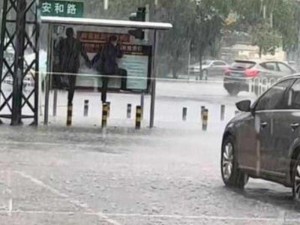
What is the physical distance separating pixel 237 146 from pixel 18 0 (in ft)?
35.2

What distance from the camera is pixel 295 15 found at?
4131 cm

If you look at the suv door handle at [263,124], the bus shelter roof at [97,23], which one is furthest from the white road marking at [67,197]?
the bus shelter roof at [97,23]

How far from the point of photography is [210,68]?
41250 millimetres

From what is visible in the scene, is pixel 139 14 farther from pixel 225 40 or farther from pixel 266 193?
pixel 225 40

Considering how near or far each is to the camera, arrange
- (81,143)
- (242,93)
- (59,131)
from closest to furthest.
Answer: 1. (81,143)
2. (59,131)
3. (242,93)

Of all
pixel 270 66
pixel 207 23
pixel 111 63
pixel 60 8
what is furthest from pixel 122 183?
pixel 207 23

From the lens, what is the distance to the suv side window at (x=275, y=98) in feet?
37.8

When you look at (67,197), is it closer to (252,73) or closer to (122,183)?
(122,183)

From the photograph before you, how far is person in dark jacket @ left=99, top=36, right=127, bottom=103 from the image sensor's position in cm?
2353

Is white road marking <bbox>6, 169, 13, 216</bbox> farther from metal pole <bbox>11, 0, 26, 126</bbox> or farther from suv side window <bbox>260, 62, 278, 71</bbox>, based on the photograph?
suv side window <bbox>260, 62, 278, 71</bbox>

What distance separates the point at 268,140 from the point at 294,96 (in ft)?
2.20

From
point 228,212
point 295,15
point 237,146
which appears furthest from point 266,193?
point 295,15

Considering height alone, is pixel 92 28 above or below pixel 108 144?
above

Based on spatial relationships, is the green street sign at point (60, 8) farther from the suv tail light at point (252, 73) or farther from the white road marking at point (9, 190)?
the suv tail light at point (252, 73)
